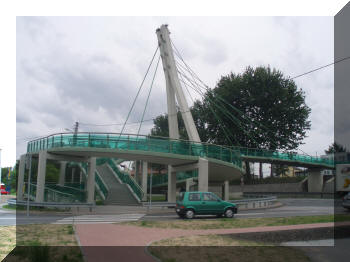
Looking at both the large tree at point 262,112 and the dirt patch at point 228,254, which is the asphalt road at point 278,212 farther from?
the large tree at point 262,112

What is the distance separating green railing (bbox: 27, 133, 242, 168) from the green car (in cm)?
723

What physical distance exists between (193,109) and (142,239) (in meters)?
47.8

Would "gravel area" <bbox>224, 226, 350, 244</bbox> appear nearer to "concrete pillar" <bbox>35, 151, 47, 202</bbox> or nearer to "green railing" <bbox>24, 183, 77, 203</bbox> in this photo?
"green railing" <bbox>24, 183, 77, 203</bbox>

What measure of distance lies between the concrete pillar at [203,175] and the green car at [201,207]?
687 cm

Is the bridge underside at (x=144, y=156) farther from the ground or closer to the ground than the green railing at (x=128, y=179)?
farther from the ground

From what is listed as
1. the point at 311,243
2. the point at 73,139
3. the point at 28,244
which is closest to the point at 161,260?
the point at 28,244

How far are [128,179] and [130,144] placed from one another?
6.76 meters

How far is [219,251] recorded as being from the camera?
327 inches

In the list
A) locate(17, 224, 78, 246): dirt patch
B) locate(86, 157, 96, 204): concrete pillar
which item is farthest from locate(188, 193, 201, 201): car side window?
locate(86, 157, 96, 204): concrete pillar

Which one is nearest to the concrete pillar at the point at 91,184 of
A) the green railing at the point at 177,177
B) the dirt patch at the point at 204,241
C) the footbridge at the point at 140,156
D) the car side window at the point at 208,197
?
the footbridge at the point at 140,156

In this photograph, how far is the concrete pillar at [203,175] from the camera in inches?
978

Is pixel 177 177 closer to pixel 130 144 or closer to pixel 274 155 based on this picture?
pixel 130 144

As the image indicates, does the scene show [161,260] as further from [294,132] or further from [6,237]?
[294,132]

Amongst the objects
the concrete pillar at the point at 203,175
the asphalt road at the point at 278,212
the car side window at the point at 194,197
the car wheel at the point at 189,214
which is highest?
the concrete pillar at the point at 203,175
